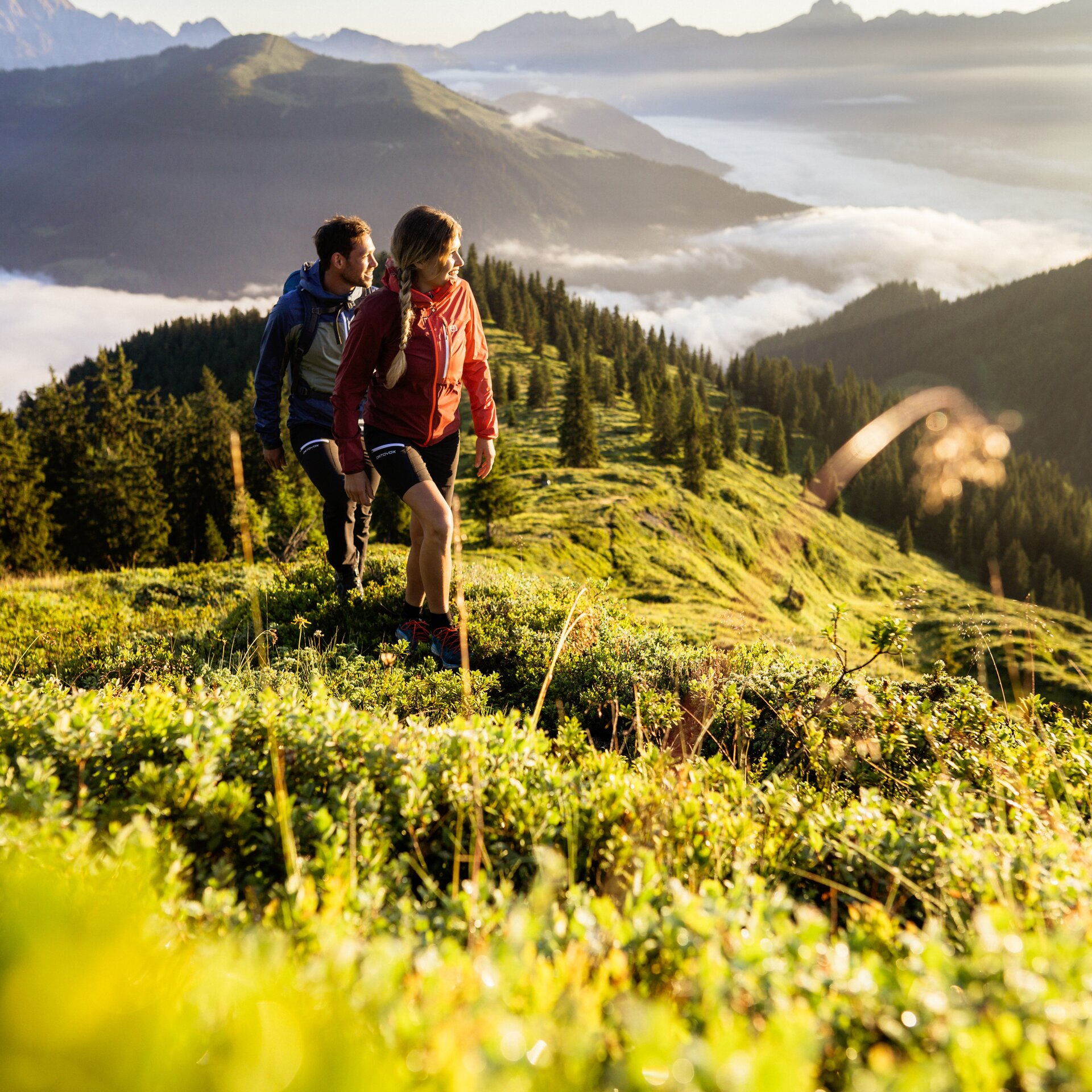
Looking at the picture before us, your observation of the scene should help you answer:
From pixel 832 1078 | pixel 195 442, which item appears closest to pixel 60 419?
pixel 195 442

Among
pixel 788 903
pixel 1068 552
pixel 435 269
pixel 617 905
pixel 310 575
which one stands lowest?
pixel 1068 552

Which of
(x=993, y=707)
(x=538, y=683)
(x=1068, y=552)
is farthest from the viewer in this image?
(x=1068, y=552)

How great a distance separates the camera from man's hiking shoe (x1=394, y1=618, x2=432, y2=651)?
5.78 m

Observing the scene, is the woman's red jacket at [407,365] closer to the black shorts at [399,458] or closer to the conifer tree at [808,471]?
the black shorts at [399,458]

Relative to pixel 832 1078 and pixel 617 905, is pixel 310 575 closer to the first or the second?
pixel 617 905

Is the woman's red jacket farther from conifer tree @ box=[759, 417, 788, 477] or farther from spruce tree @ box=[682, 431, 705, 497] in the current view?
conifer tree @ box=[759, 417, 788, 477]

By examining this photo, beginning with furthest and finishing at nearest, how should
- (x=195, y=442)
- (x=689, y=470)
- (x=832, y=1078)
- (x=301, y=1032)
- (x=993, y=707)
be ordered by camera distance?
1. (x=689, y=470)
2. (x=195, y=442)
3. (x=993, y=707)
4. (x=832, y=1078)
5. (x=301, y=1032)

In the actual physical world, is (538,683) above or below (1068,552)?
above

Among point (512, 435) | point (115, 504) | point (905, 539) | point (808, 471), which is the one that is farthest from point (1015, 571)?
point (115, 504)

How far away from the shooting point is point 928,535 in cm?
12788

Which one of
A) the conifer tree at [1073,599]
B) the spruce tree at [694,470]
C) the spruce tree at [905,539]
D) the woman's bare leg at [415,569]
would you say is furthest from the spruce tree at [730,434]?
the woman's bare leg at [415,569]

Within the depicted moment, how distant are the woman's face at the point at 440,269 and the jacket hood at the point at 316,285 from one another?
79.5 inches

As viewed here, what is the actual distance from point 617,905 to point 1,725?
2.52m

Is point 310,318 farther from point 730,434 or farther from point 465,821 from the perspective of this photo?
point 730,434
